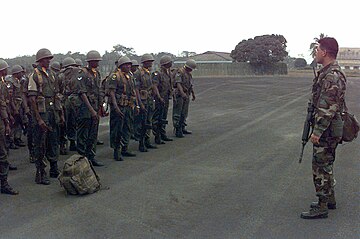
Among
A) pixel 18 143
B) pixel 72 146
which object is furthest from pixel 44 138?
pixel 18 143

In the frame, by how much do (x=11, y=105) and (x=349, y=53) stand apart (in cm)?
10123

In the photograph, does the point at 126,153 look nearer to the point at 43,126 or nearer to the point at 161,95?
the point at 161,95

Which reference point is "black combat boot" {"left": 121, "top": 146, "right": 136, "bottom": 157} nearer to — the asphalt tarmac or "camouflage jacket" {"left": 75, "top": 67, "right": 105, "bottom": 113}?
the asphalt tarmac

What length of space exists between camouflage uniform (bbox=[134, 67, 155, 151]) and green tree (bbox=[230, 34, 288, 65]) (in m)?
44.7

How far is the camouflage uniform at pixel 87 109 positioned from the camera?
24.8 feet

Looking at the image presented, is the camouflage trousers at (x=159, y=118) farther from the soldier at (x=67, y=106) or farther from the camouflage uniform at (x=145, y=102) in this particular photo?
the soldier at (x=67, y=106)

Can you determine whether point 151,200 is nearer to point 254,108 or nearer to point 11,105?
point 11,105

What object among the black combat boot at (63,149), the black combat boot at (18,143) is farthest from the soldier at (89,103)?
the black combat boot at (18,143)

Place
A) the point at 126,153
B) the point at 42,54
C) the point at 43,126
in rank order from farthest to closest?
1. the point at 126,153
2. the point at 42,54
3. the point at 43,126

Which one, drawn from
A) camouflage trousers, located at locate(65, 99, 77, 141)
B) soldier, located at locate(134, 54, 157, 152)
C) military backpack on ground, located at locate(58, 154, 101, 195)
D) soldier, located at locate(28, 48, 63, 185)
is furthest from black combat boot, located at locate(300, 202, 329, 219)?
camouflage trousers, located at locate(65, 99, 77, 141)

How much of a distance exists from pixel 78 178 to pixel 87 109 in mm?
1786

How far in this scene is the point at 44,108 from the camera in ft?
22.2

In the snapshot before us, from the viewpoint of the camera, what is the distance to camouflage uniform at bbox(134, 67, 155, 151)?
31.0 feet

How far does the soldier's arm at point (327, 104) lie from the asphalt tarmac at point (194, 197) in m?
1.17
